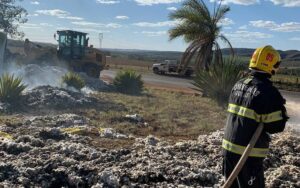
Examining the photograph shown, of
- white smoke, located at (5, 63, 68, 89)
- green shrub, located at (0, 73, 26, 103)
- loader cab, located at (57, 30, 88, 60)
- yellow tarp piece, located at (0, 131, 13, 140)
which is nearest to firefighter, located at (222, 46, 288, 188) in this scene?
yellow tarp piece, located at (0, 131, 13, 140)

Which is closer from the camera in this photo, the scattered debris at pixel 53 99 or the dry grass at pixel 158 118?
the dry grass at pixel 158 118

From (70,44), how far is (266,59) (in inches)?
877

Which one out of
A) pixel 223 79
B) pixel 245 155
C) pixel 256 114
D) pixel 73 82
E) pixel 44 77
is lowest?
pixel 44 77

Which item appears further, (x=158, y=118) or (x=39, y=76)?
(x=39, y=76)

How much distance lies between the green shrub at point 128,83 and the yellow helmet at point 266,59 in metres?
15.9

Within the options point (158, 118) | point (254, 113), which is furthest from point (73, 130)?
point (254, 113)

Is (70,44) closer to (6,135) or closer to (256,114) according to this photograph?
(6,135)

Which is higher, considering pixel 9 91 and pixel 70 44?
pixel 70 44

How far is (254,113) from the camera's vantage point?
4.41 m

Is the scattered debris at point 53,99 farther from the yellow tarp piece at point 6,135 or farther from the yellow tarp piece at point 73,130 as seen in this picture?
the yellow tarp piece at point 6,135

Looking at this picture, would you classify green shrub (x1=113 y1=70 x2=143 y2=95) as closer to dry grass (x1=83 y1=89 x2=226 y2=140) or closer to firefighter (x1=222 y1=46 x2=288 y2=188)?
dry grass (x1=83 y1=89 x2=226 y2=140)

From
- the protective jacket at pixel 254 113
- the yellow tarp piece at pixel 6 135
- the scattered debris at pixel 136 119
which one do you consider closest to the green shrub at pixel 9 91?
the scattered debris at pixel 136 119

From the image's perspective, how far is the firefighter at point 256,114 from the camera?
14.2 feet

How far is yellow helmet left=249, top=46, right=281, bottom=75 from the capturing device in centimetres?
445
